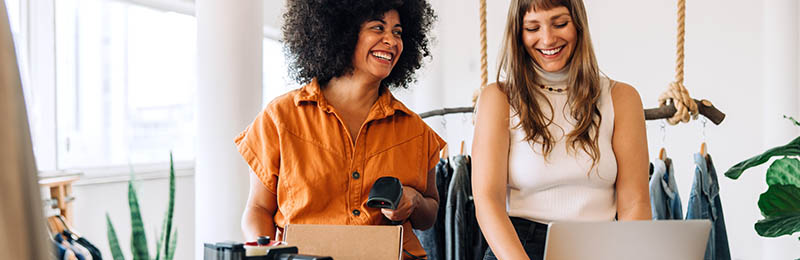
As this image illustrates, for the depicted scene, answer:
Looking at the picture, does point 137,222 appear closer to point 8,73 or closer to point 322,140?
point 8,73

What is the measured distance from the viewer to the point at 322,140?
4.98 feet

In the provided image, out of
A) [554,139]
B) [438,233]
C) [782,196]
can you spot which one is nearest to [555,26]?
[554,139]

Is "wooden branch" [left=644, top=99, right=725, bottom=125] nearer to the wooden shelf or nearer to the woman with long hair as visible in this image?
the woman with long hair

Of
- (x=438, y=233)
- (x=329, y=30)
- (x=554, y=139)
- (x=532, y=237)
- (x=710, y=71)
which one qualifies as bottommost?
(x=438, y=233)

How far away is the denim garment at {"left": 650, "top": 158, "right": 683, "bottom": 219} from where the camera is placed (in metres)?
2.27

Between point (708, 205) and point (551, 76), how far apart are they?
3.53ft

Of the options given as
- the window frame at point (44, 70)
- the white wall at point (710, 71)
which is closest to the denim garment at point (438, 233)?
the white wall at point (710, 71)

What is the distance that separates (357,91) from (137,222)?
33.6 inches

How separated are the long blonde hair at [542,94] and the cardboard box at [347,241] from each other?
56 centimetres

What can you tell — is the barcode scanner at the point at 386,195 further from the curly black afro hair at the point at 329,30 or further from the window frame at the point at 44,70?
the window frame at the point at 44,70

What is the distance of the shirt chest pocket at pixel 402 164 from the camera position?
1.51 m

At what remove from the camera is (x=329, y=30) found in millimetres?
1619

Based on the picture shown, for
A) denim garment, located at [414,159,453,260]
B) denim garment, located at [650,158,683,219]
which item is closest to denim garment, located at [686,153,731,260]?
denim garment, located at [650,158,683,219]

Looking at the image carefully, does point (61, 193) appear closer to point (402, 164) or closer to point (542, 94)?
point (402, 164)
